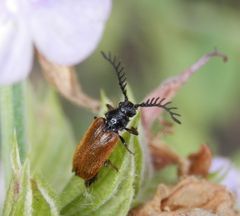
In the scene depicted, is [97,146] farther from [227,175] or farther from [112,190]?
[227,175]

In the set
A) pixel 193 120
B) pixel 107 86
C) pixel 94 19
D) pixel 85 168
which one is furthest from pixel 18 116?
pixel 107 86

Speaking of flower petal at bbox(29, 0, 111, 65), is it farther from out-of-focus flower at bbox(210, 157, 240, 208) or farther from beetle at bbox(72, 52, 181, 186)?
out-of-focus flower at bbox(210, 157, 240, 208)

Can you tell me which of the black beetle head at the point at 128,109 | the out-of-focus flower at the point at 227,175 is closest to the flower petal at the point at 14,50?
the black beetle head at the point at 128,109

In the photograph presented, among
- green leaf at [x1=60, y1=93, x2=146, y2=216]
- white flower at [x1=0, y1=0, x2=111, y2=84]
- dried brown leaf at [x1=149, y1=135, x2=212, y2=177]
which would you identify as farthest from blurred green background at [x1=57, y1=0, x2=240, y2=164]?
white flower at [x1=0, y1=0, x2=111, y2=84]

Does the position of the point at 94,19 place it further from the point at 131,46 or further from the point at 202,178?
the point at 131,46

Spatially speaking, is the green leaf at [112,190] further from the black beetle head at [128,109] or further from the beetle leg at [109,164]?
the black beetle head at [128,109]
